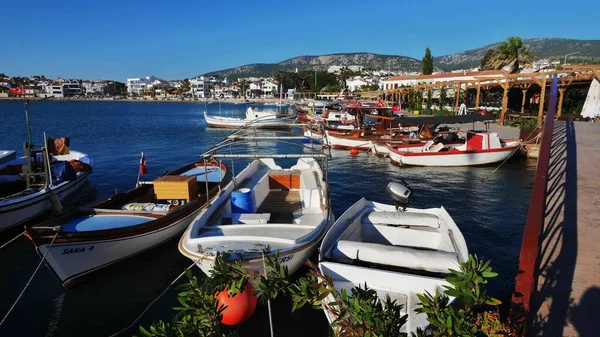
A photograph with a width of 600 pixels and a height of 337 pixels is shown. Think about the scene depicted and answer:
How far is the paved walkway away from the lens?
470 centimetres

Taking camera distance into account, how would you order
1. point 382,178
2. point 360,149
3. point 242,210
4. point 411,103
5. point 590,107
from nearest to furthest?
point 242,210
point 382,178
point 590,107
point 360,149
point 411,103

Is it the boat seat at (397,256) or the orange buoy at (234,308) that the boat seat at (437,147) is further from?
the orange buoy at (234,308)

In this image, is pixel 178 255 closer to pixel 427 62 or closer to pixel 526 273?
pixel 526 273

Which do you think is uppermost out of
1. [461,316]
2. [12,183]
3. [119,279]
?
[461,316]

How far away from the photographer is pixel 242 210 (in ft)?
33.7

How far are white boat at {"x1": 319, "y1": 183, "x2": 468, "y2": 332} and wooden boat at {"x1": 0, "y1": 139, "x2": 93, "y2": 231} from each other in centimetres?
1161

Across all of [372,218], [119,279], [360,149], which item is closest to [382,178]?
[360,149]

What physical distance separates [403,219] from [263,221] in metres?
3.64

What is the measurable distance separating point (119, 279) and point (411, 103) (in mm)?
53611

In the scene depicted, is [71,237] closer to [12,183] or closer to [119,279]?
[119,279]

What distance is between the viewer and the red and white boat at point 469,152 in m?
22.1

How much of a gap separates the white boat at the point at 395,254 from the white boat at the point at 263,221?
0.91m

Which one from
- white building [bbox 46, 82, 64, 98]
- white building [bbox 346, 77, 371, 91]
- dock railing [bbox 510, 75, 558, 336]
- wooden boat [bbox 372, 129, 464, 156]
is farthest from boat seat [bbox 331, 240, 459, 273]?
white building [bbox 46, 82, 64, 98]

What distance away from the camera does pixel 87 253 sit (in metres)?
8.70
